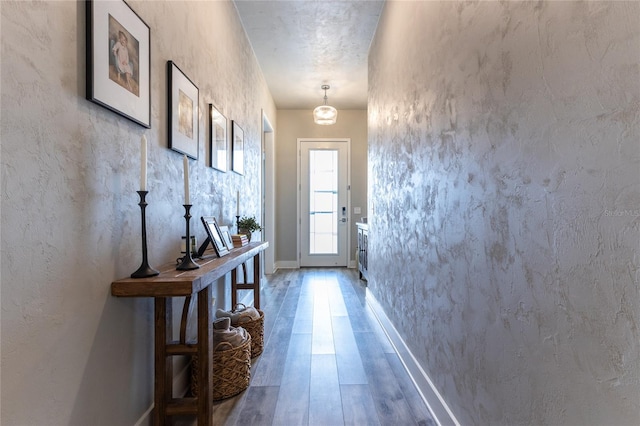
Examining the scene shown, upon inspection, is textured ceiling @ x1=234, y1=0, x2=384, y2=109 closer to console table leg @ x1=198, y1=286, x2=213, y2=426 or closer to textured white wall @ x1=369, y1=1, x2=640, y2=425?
textured white wall @ x1=369, y1=1, x2=640, y2=425

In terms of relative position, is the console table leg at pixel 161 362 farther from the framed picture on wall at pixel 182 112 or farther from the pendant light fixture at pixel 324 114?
the pendant light fixture at pixel 324 114

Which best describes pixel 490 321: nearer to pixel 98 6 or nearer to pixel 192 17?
pixel 98 6

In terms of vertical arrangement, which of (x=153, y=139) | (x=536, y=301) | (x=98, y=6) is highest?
(x=98, y=6)

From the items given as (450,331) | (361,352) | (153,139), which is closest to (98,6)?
(153,139)

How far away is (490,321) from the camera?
3.69ft

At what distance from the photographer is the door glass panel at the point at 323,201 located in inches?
231

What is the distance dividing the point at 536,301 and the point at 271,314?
2720 millimetres

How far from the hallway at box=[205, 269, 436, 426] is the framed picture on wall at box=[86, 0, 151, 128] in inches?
59.5

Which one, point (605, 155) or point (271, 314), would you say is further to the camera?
point (271, 314)

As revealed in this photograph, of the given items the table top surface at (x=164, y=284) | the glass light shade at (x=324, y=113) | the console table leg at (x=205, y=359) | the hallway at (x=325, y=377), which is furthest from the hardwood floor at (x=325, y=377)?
the glass light shade at (x=324, y=113)

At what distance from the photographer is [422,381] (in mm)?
1803

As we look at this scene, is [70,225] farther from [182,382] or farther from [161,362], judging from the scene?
[182,382]

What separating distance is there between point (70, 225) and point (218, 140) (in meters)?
1.62

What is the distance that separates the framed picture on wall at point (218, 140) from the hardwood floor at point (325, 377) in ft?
4.76
